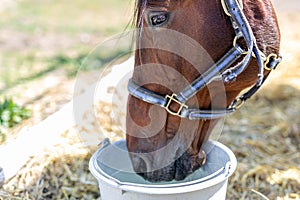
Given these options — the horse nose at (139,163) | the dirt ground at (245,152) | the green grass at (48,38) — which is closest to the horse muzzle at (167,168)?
the horse nose at (139,163)

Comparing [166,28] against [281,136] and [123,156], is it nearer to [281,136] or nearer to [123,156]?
[123,156]

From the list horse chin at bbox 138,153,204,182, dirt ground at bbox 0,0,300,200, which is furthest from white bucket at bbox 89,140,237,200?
dirt ground at bbox 0,0,300,200

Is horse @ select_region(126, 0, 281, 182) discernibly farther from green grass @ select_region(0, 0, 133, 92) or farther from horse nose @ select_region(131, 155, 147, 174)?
green grass @ select_region(0, 0, 133, 92)

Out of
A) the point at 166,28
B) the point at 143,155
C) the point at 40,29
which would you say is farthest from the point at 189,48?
the point at 40,29

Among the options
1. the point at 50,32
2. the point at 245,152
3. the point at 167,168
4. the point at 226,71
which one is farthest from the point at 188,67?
the point at 50,32

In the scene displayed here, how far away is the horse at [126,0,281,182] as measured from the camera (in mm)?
1764

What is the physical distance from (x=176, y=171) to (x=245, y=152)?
3.66ft

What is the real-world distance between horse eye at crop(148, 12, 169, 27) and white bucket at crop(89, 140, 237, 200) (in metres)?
0.57

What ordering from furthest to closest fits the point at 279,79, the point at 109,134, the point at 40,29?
the point at 40,29
the point at 279,79
the point at 109,134

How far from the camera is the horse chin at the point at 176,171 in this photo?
2.03 m

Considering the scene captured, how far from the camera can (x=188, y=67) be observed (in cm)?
183

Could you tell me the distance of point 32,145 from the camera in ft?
9.09

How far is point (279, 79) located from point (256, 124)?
767 millimetres

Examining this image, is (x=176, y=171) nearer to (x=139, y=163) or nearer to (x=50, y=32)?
→ (x=139, y=163)
